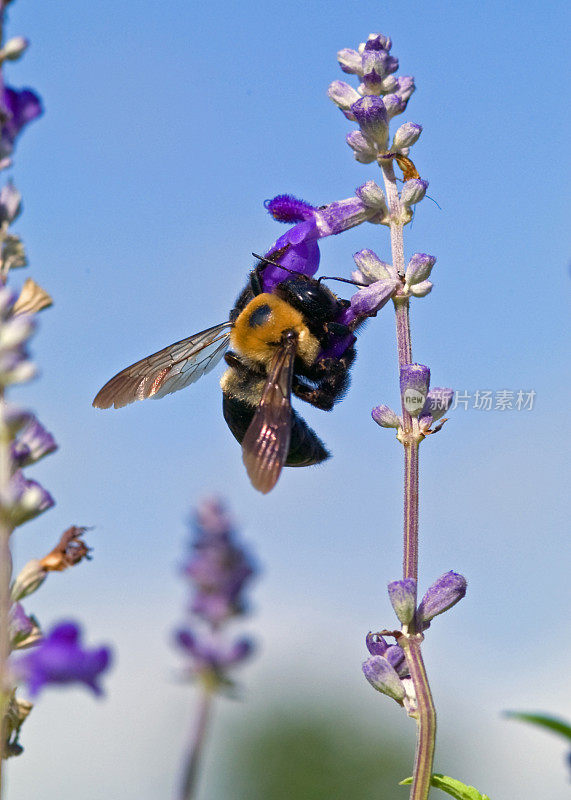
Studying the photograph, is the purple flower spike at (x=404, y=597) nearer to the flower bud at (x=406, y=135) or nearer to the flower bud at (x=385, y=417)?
the flower bud at (x=385, y=417)

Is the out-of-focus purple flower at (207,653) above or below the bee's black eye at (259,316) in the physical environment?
below

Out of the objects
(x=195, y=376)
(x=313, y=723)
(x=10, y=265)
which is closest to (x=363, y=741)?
(x=313, y=723)

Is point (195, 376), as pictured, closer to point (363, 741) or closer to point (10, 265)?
point (10, 265)

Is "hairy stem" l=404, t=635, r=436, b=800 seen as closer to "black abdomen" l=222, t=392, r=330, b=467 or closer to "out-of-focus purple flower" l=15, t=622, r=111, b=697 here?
"black abdomen" l=222, t=392, r=330, b=467

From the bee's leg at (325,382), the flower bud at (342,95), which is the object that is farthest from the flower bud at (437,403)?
the flower bud at (342,95)

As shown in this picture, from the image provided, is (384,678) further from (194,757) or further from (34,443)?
(194,757)

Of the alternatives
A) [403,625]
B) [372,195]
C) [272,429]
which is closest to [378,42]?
[372,195]
